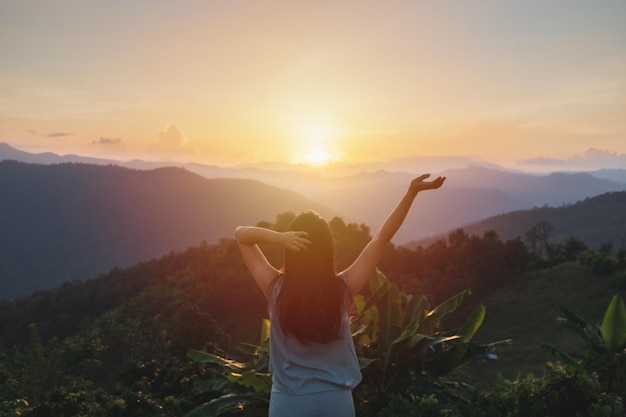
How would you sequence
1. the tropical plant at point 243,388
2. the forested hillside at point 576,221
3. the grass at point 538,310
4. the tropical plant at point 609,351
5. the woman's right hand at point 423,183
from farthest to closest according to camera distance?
the forested hillside at point 576,221, the grass at point 538,310, the tropical plant at point 609,351, the tropical plant at point 243,388, the woman's right hand at point 423,183

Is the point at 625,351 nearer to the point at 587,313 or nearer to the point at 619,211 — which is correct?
the point at 587,313

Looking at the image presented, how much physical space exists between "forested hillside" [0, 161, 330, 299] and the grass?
140210 millimetres

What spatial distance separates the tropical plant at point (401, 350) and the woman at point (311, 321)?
9.49 feet

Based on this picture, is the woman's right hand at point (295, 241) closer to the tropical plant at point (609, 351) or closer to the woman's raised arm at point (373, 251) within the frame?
the woman's raised arm at point (373, 251)

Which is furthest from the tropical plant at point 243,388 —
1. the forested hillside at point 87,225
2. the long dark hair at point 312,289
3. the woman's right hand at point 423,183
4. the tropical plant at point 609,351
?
the forested hillside at point 87,225

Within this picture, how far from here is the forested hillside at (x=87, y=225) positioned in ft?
503

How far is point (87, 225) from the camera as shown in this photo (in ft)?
579

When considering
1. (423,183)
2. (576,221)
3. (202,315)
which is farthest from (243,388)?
(576,221)

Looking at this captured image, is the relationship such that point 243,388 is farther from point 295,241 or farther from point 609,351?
point 609,351

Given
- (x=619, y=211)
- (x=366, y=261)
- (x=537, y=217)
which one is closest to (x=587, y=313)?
(x=366, y=261)

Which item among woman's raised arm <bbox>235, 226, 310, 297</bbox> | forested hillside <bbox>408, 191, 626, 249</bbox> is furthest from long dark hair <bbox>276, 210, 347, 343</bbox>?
forested hillside <bbox>408, 191, 626, 249</bbox>

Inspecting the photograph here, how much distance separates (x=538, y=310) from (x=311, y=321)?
37.7 m

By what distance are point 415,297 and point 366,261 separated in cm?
455

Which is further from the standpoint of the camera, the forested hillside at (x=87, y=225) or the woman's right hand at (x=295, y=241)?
the forested hillside at (x=87, y=225)
